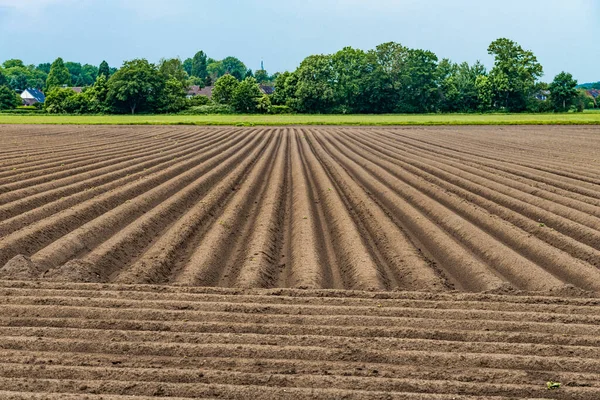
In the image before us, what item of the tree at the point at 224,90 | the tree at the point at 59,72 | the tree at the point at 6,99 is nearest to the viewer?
the tree at the point at 224,90

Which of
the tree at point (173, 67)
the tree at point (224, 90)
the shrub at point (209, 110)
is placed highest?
the tree at point (173, 67)

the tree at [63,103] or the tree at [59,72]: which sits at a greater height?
the tree at [59,72]

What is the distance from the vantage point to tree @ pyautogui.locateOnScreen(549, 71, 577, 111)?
79125 mm

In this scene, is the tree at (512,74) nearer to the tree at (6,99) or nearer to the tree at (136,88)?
the tree at (136,88)

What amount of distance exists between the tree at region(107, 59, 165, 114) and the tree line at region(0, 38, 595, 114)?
0.12m

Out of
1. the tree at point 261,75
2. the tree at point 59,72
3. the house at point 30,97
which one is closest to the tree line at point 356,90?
the house at point 30,97

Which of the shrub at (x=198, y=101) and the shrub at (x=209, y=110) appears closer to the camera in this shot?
the shrub at (x=209, y=110)

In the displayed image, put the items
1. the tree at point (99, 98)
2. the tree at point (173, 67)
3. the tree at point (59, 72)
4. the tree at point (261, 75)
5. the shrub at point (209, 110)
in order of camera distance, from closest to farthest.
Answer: the shrub at point (209, 110) < the tree at point (99, 98) < the tree at point (173, 67) < the tree at point (59, 72) < the tree at point (261, 75)

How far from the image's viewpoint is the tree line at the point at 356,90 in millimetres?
79875

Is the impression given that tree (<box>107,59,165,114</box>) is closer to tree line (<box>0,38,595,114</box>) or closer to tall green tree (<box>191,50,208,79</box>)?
tree line (<box>0,38,595,114</box>)

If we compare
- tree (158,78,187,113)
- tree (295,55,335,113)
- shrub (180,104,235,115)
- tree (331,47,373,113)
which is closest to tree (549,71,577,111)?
tree (331,47,373,113)

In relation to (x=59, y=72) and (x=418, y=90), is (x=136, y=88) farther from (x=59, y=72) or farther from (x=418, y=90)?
(x=59, y=72)

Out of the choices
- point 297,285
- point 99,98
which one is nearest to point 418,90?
point 99,98

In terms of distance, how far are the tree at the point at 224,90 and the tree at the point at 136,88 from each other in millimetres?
6976
